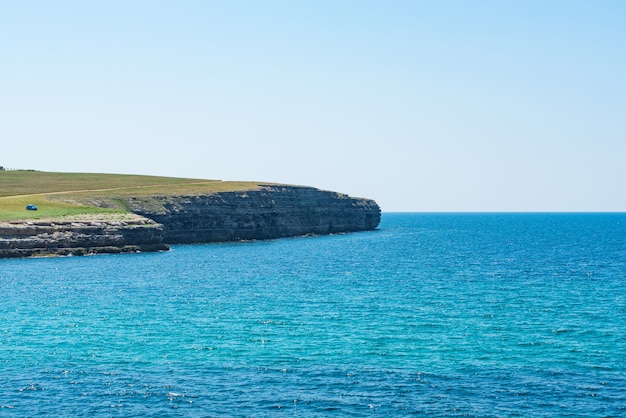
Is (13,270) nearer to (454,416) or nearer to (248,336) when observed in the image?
(248,336)

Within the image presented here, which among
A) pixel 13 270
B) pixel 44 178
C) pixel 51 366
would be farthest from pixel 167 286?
pixel 44 178

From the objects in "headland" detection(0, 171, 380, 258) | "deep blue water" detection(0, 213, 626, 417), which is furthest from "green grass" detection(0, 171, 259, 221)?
"deep blue water" detection(0, 213, 626, 417)

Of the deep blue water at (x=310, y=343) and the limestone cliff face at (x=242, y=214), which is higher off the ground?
the limestone cliff face at (x=242, y=214)

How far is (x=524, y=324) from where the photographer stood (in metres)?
54.2

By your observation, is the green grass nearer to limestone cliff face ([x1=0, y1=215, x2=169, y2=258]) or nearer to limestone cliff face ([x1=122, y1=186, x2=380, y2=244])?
limestone cliff face ([x1=122, y1=186, x2=380, y2=244])

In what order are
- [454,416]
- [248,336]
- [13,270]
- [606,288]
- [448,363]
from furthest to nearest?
[13,270] → [606,288] → [248,336] → [448,363] → [454,416]

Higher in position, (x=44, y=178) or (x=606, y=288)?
(x=44, y=178)

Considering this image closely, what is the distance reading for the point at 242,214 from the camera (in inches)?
6506

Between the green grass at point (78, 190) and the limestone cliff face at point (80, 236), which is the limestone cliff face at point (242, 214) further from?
the limestone cliff face at point (80, 236)

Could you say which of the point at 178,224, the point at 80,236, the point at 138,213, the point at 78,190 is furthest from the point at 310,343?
the point at 78,190

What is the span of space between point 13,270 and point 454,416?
7015 centimetres

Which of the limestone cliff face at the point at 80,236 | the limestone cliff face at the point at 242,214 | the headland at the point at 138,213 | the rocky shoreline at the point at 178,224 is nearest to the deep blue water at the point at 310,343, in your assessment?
the limestone cliff face at the point at 80,236

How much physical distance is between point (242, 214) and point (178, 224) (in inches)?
770

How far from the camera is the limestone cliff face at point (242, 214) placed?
148500 millimetres
